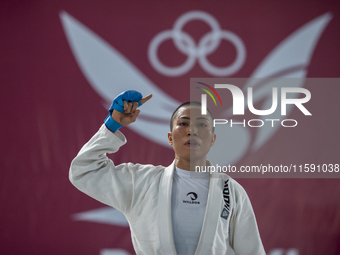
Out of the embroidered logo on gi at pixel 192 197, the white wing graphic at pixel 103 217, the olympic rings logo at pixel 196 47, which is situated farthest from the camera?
the olympic rings logo at pixel 196 47

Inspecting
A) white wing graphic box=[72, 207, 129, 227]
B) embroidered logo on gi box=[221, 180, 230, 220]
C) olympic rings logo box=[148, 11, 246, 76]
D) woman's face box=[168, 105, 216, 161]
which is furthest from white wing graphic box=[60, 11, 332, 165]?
embroidered logo on gi box=[221, 180, 230, 220]

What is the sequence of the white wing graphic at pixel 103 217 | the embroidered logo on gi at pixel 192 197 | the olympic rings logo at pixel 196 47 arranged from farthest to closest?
the olympic rings logo at pixel 196 47 → the white wing graphic at pixel 103 217 → the embroidered logo on gi at pixel 192 197

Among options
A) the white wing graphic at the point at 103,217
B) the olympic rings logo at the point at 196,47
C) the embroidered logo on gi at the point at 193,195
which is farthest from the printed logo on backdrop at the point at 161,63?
the embroidered logo on gi at the point at 193,195

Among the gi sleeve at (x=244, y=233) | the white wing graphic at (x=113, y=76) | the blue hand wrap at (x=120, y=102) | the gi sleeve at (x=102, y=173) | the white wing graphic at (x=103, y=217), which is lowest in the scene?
the gi sleeve at (x=244, y=233)

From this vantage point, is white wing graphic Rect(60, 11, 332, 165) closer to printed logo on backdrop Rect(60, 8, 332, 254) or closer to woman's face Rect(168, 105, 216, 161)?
printed logo on backdrop Rect(60, 8, 332, 254)

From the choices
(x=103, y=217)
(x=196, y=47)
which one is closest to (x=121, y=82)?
(x=196, y=47)

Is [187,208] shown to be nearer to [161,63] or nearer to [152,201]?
[152,201]

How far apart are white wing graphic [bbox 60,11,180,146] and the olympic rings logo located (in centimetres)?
23

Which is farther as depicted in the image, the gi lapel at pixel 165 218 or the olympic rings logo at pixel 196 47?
the olympic rings logo at pixel 196 47

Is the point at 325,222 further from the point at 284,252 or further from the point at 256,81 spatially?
the point at 256,81

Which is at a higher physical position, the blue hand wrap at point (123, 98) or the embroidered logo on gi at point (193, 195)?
the blue hand wrap at point (123, 98)

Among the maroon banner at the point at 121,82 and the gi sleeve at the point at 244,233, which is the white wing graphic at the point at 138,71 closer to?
the maroon banner at the point at 121,82

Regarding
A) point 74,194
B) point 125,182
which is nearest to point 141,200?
point 125,182

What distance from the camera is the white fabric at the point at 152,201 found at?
1.56 m
